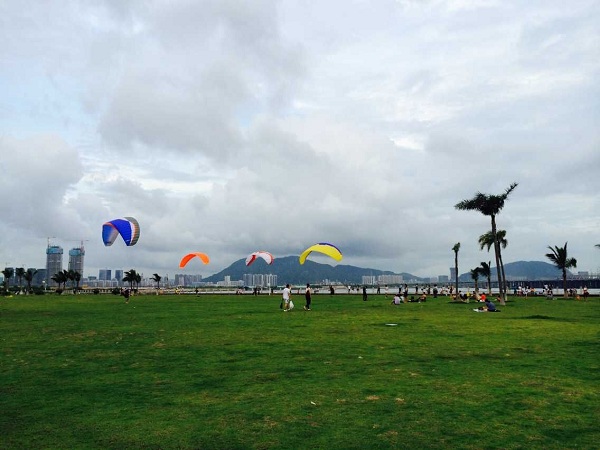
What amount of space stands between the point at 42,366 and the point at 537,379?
12671mm

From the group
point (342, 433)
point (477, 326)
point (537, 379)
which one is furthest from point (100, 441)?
point (477, 326)

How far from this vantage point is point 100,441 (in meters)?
6.88

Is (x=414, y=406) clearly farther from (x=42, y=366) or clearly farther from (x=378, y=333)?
(x=378, y=333)

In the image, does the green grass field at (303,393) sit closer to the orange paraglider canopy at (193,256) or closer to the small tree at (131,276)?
the orange paraglider canopy at (193,256)

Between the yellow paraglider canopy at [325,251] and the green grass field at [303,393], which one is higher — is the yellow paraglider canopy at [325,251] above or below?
above

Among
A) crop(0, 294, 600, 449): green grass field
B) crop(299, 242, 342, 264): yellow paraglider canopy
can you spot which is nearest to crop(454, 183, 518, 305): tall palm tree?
crop(299, 242, 342, 264): yellow paraglider canopy

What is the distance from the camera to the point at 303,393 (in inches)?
372

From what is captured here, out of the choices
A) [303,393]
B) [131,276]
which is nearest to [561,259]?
[303,393]

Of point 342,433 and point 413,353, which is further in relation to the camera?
point 413,353

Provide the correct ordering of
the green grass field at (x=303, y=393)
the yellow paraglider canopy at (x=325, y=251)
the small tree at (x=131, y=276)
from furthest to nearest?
the small tree at (x=131, y=276) < the yellow paraglider canopy at (x=325, y=251) < the green grass field at (x=303, y=393)

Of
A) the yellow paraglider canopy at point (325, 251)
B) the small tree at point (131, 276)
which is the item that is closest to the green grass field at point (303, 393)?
the yellow paraglider canopy at point (325, 251)

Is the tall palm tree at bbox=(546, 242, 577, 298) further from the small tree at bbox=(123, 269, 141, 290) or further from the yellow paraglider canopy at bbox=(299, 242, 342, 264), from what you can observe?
the small tree at bbox=(123, 269, 141, 290)

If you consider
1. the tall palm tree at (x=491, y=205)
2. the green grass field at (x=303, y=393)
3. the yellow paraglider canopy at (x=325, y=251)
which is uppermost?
the tall palm tree at (x=491, y=205)

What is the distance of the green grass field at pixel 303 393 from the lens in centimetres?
694
